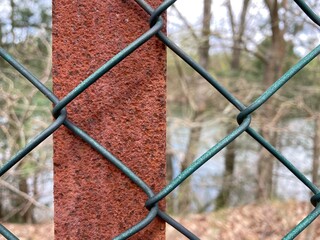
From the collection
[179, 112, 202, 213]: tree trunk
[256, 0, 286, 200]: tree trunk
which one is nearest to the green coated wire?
[256, 0, 286, 200]: tree trunk

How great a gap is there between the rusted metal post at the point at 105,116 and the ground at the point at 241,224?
4.63m

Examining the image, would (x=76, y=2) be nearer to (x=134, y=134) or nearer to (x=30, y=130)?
(x=134, y=134)

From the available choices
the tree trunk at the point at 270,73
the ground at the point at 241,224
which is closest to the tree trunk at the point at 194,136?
the ground at the point at 241,224

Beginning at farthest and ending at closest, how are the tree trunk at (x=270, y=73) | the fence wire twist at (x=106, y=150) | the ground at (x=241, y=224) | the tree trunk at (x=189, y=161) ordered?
the tree trunk at (x=189, y=161) → the tree trunk at (x=270, y=73) → the ground at (x=241, y=224) → the fence wire twist at (x=106, y=150)

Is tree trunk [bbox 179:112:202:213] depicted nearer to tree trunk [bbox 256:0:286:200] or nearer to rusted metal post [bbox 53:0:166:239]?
tree trunk [bbox 256:0:286:200]

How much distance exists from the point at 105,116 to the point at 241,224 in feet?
19.9

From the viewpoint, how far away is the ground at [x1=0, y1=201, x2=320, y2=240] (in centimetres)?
531

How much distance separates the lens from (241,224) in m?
6.26

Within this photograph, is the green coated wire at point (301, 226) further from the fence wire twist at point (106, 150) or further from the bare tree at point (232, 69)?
the bare tree at point (232, 69)

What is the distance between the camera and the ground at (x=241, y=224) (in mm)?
5312

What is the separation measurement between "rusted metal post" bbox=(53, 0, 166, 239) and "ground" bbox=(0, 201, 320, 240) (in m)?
4.63

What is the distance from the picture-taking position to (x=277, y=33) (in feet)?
19.7

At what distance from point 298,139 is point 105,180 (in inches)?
226

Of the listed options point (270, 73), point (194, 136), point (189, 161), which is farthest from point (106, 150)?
point (270, 73)
